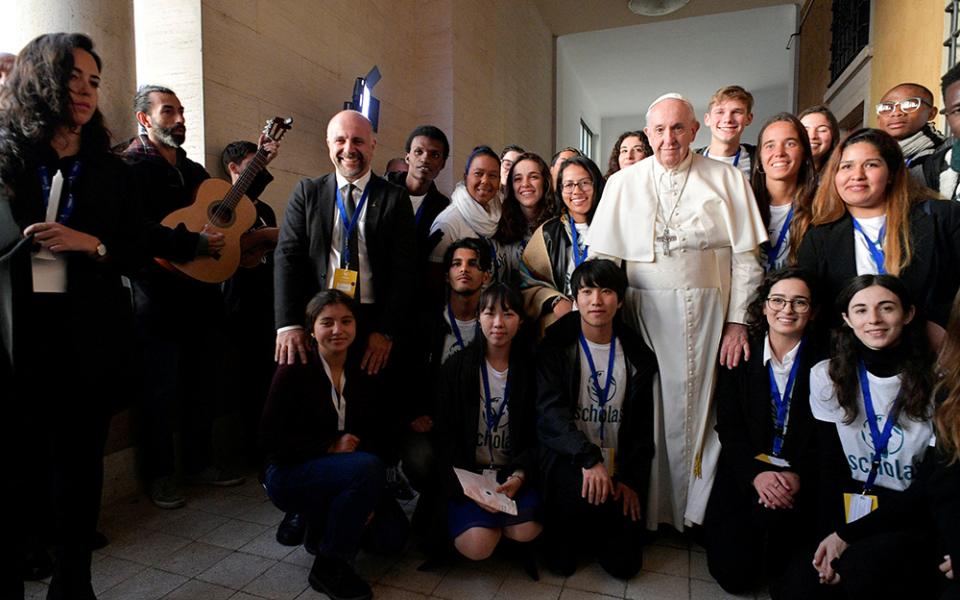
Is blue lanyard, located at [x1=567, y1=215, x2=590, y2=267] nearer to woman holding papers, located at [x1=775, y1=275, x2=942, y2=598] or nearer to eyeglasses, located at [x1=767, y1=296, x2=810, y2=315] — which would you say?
eyeglasses, located at [x1=767, y1=296, x2=810, y2=315]

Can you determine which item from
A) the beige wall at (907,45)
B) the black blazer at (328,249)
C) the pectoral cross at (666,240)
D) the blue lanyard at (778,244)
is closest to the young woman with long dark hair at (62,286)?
the black blazer at (328,249)

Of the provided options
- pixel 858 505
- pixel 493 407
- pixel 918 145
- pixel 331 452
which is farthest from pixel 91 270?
pixel 918 145

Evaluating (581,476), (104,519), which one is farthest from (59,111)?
(581,476)

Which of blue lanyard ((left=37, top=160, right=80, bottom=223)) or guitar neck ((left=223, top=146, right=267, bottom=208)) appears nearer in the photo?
blue lanyard ((left=37, top=160, right=80, bottom=223))

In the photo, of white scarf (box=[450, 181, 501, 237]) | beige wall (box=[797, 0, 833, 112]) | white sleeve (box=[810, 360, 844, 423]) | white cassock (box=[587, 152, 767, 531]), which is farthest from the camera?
beige wall (box=[797, 0, 833, 112])

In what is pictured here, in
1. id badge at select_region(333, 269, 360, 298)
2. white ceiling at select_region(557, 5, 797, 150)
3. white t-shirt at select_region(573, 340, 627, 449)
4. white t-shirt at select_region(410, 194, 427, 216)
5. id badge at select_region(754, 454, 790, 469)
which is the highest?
white ceiling at select_region(557, 5, 797, 150)

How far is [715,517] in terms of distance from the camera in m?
2.48

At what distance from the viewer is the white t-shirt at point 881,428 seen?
2051 millimetres

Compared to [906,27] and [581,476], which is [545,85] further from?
[581,476]

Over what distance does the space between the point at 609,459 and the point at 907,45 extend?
459cm

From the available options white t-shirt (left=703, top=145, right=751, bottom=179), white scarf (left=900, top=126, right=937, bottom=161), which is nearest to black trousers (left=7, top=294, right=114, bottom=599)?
white t-shirt (left=703, top=145, right=751, bottom=179)

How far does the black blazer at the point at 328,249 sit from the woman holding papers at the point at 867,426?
1828mm

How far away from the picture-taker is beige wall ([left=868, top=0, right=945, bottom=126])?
4.20m

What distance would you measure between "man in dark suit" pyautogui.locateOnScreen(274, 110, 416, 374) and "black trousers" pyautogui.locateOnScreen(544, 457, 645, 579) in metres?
0.97
